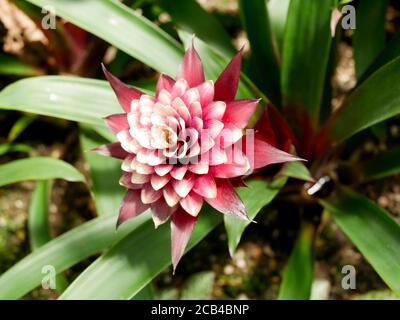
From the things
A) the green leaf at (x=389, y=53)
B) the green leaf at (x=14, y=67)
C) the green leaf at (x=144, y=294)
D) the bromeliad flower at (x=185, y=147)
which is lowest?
the green leaf at (x=144, y=294)

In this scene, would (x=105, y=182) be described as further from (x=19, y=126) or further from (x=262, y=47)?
(x=262, y=47)

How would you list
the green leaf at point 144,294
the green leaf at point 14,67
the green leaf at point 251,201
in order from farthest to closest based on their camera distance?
the green leaf at point 14,67 → the green leaf at point 144,294 → the green leaf at point 251,201

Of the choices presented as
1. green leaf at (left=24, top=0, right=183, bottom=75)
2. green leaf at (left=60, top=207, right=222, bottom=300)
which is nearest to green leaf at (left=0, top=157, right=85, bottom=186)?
green leaf at (left=60, top=207, right=222, bottom=300)

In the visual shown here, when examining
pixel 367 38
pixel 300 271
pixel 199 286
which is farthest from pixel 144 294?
pixel 367 38

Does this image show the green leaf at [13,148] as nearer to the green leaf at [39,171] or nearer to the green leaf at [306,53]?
the green leaf at [39,171]

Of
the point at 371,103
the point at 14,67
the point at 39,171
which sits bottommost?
the point at 371,103

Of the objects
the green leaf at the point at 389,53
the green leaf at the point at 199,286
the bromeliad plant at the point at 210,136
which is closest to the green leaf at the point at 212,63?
the bromeliad plant at the point at 210,136
